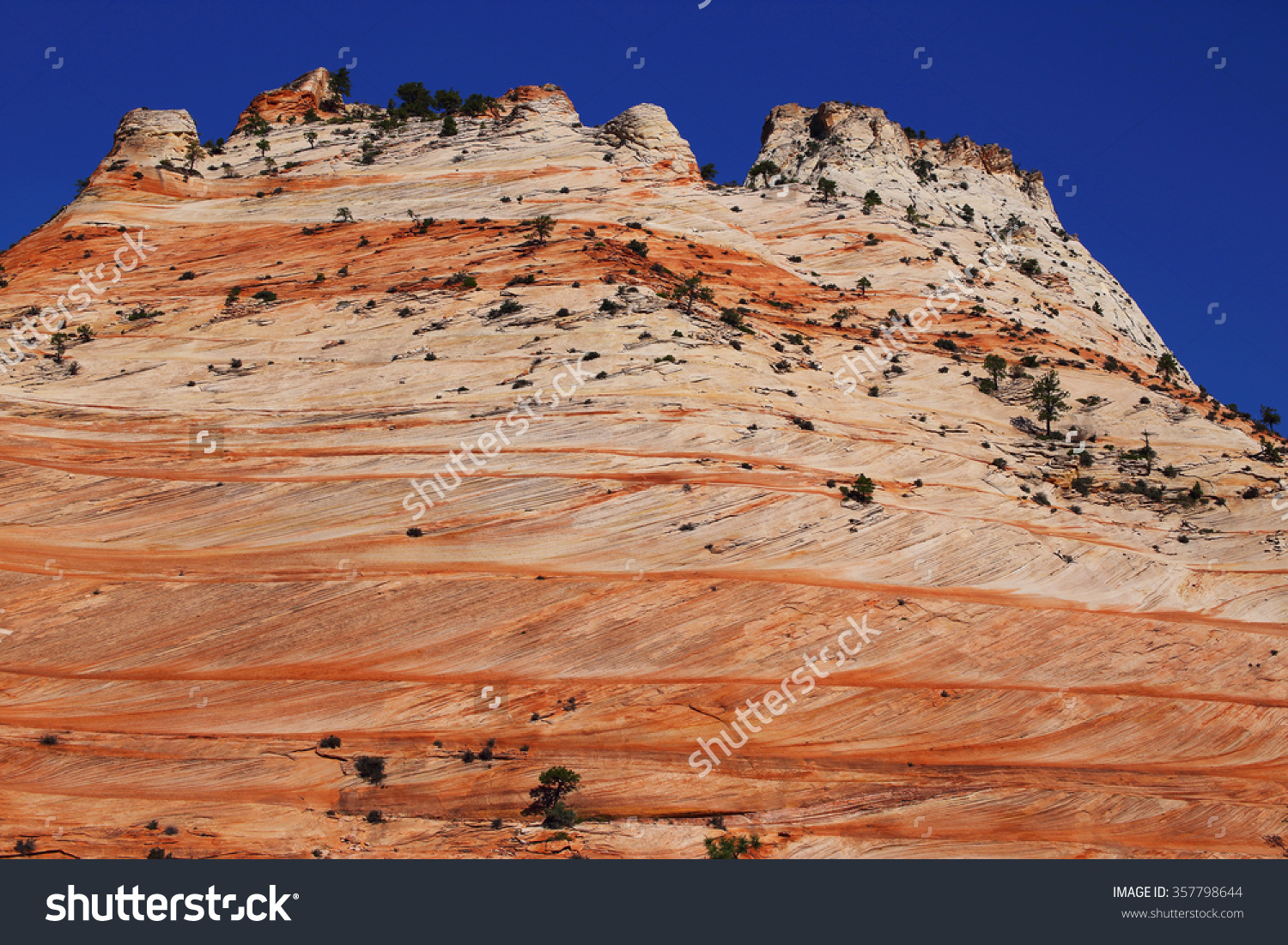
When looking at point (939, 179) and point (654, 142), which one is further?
point (939, 179)

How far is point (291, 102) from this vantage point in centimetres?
6138

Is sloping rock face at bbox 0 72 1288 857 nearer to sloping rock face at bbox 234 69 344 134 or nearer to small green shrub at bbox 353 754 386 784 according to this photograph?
small green shrub at bbox 353 754 386 784

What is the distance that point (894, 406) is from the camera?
39.5 meters

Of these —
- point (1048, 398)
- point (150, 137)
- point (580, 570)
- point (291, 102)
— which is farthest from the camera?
point (291, 102)

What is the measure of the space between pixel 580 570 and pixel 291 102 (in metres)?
49.8

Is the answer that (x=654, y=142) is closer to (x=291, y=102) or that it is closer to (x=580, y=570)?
(x=291, y=102)

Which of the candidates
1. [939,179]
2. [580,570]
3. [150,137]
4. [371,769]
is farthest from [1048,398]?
[150,137]

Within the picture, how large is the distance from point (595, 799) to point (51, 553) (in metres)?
19.2

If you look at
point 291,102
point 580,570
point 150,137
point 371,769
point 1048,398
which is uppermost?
point 291,102

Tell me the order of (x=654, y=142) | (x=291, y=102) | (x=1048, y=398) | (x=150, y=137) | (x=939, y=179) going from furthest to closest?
(x=939, y=179), (x=291, y=102), (x=654, y=142), (x=150, y=137), (x=1048, y=398)

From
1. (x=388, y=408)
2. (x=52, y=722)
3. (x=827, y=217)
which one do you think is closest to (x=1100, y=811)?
(x=388, y=408)

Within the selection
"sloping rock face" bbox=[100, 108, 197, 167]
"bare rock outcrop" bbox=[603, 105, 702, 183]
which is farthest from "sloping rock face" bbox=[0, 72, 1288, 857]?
"bare rock outcrop" bbox=[603, 105, 702, 183]

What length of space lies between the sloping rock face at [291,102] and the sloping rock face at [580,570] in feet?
58.0

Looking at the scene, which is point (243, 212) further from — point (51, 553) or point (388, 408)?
point (51, 553)
